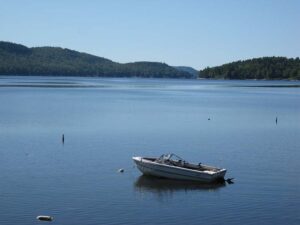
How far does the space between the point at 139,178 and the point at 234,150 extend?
12417 millimetres

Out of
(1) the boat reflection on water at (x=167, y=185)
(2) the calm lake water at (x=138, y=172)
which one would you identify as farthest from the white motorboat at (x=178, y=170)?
(2) the calm lake water at (x=138, y=172)

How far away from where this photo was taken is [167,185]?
33250mm

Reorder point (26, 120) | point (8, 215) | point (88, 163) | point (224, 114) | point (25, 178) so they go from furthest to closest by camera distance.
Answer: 1. point (224, 114)
2. point (26, 120)
3. point (88, 163)
4. point (25, 178)
5. point (8, 215)

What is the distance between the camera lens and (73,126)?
5922 centimetres

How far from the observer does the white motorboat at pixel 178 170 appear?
33031 millimetres

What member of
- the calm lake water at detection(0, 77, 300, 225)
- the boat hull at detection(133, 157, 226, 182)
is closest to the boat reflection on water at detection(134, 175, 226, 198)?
the calm lake water at detection(0, 77, 300, 225)

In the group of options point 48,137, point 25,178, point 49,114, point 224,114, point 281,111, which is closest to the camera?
point 25,178

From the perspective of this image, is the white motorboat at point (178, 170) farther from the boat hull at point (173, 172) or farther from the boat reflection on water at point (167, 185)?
the boat reflection on water at point (167, 185)

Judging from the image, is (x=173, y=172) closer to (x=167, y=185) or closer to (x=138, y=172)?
(x=167, y=185)

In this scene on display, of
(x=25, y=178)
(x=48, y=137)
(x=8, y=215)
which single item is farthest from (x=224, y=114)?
(x=8, y=215)

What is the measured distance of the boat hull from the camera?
32969 mm

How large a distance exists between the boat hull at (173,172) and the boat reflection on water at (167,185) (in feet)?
0.89

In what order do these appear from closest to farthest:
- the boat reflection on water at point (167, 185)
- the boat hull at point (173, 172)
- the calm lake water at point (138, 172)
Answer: the calm lake water at point (138, 172) < the boat reflection on water at point (167, 185) < the boat hull at point (173, 172)

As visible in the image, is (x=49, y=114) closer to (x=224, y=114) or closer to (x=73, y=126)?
(x=73, y=126)
